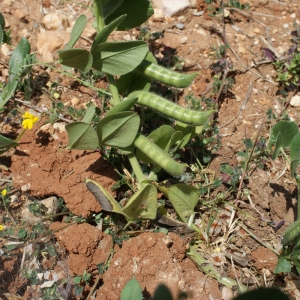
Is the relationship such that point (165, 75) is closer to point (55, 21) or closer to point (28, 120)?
point (28, 120)

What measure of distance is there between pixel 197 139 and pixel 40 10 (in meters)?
1.91

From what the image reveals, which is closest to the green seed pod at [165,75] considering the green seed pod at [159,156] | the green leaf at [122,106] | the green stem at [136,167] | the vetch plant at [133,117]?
the vetch plant at [133,117]

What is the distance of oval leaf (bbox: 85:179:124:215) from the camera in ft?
8.00

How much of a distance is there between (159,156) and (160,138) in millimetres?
147

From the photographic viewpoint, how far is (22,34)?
139 inches

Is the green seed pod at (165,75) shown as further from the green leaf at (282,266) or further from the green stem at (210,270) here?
the green leaf at (282,266)

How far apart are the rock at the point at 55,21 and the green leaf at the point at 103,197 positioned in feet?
5.88

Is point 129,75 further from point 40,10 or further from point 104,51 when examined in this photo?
point 40,10

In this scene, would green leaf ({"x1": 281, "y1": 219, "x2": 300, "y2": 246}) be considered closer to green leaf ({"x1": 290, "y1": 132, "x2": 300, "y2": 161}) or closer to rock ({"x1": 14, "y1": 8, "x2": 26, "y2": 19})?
green leaf ({"x1": 290, "y1": 132, "x2": 300, "y2": 161})

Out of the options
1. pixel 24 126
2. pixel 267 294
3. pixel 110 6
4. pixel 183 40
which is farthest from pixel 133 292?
pixel 183 40

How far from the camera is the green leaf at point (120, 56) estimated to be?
243cm

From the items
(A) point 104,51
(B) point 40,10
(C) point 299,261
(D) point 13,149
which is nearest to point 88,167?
(D) point 13,149

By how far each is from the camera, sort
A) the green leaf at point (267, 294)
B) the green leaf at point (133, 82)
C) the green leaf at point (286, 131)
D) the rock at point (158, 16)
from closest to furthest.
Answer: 1. the green leaf at point (267, 294)
2. the green leaf at point (286, 131)
3. the green leaf at point (133, 82)
4. the rock at point (158, 16)

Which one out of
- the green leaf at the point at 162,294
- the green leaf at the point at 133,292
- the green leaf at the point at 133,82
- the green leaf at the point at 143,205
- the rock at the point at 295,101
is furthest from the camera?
the rock at the point at 295,101
